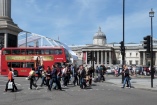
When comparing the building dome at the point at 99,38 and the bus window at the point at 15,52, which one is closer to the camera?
the bus window at the point at 15,52

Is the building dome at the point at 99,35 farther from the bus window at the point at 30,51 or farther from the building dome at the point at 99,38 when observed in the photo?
the bus window at the point at 30,51

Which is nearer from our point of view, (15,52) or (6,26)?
(6,26)

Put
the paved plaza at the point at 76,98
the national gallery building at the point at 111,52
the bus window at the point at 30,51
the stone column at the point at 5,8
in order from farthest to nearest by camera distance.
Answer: the national gallery building at the point at 111,52 < the bus window at the point at 30,51 < the stone column at the point at 5,8 < the paved plaza at the point at 76,98

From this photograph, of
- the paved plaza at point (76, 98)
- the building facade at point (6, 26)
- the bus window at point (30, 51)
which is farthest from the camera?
the bus window at point (30, 51)

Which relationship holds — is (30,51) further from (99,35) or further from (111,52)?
(99,35)

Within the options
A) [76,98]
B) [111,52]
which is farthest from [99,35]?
[76,98]

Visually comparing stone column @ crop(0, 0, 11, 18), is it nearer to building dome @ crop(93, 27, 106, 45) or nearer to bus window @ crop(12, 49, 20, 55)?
bus window @ crop(12, 49, 20, 55)

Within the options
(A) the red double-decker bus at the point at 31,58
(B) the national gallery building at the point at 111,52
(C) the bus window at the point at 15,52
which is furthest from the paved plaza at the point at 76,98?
(B) the national gallery building at the point at 111,52

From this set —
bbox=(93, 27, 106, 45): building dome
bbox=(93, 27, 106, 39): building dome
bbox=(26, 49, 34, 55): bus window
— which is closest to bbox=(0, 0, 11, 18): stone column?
bbox=(26, 49, 34, 55): bus window

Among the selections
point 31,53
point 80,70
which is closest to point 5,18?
point 31,53

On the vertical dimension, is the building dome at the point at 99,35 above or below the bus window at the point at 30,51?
above

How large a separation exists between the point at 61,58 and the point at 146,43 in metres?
15.6

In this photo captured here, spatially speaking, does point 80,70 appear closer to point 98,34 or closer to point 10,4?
point 10,4

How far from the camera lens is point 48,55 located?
128 feet
